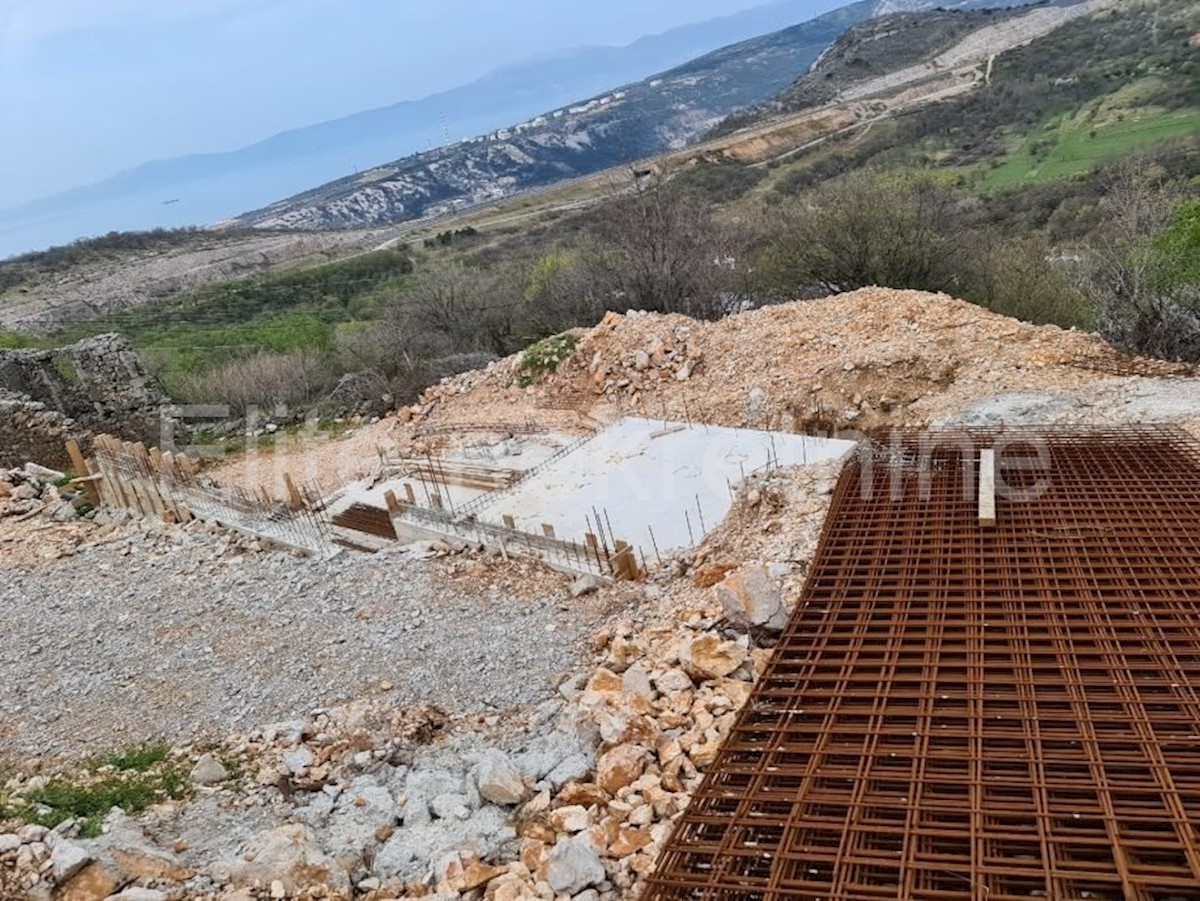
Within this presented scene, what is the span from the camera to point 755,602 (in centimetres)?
442

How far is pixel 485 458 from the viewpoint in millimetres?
9852

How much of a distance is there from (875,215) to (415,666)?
13026 mm

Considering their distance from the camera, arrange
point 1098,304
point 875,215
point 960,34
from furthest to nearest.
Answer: point 960,34 < point 875,215 < point 1098,304

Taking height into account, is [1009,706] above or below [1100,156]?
above

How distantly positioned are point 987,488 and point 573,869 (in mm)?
3812

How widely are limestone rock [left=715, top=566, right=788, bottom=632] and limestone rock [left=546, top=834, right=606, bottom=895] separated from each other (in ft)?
5.80

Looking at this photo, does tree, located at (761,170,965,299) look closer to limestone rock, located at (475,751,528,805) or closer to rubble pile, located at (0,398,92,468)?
rubble pile, located at (0,398,92,468)

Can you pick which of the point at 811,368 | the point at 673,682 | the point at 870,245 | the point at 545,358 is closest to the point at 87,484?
the point at 545,358

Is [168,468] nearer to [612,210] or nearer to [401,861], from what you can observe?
[401,861]

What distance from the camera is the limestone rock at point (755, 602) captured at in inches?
173

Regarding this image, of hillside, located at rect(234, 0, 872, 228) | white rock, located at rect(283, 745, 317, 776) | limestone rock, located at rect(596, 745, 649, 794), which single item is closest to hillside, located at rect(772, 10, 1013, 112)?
hillside, located at rect(234, 0, 872, 228)

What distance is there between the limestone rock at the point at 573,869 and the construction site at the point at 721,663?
11 mm

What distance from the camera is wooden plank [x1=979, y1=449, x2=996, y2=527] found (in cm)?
499

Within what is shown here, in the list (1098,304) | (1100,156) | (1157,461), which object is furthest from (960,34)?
(1157,461)
